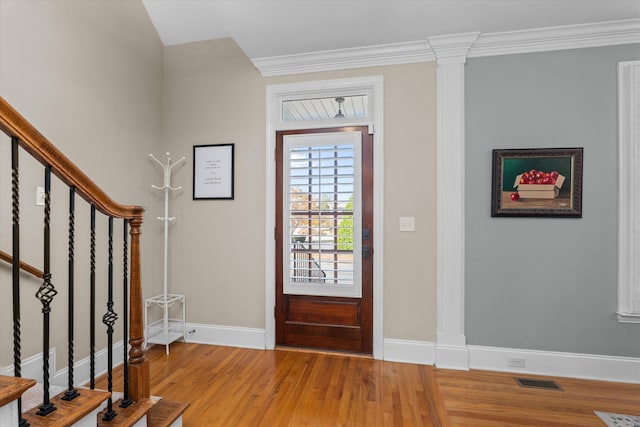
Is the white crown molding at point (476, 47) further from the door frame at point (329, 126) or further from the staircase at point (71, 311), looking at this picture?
the staircase at point (71, 311)

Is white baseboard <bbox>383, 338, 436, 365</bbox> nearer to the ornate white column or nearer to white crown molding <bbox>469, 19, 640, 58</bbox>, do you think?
the ornate white column

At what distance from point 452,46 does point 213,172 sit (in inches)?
95.3

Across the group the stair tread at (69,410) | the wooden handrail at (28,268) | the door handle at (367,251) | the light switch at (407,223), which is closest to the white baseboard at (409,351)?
the door handle at (367,251)

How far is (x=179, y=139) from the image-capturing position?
10.7 ft

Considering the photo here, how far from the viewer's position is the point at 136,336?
1.66 metres

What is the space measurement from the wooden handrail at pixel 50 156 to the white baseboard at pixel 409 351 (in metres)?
2.34

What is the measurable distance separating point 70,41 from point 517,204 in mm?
3657

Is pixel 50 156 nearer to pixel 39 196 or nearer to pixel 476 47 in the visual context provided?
pixel 39 196

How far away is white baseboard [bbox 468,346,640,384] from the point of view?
2.47 meters

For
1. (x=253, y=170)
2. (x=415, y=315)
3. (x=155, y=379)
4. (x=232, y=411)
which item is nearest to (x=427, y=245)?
(x=415, y=315)

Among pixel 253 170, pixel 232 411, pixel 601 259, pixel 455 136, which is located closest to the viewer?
pixel 232 411

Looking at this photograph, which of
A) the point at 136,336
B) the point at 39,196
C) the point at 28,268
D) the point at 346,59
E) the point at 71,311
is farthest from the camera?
the point at 346,59

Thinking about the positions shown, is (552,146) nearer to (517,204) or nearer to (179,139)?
(517,204)

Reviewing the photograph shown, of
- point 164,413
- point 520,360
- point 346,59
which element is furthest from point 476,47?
point 164,413
